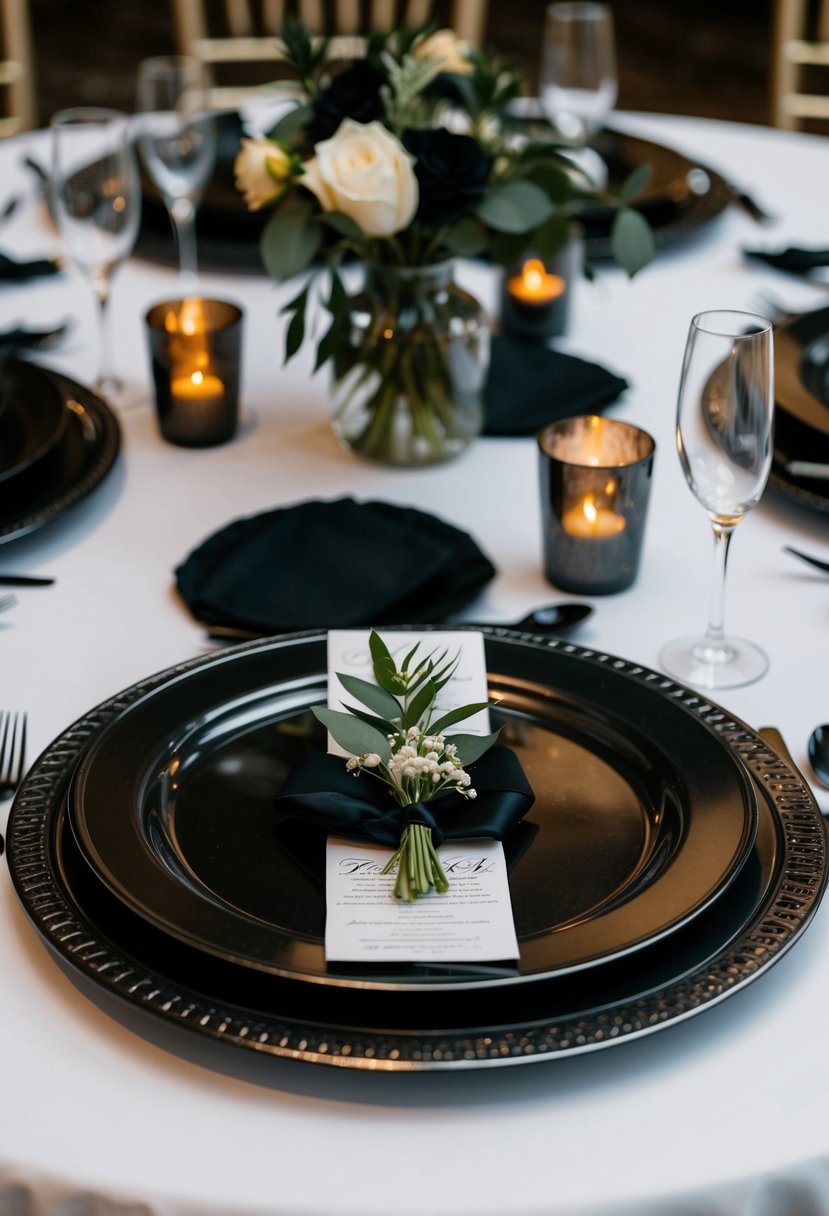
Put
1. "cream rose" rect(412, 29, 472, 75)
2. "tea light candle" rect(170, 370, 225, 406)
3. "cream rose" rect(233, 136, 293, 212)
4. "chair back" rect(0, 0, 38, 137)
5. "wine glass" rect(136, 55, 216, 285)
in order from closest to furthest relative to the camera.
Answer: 1. "cream rose" rect(233, 136, 293, 212)
2. "tea light candle" rect(170, 370, 225, 406)
3. "cream rose" rect(412, 29, 472, 75)
4. "wine glass" rect(136, 55, 216, 285)
5. "chair back" rect(0, 0, 38, 137)

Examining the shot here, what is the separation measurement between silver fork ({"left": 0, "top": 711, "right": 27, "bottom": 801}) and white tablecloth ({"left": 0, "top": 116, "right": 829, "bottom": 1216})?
0.5 inches

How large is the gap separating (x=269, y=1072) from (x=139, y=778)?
22 cm

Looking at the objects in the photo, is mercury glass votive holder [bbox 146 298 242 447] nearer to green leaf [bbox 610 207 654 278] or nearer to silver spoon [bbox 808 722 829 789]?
green leaf [bbox 610 207 654 278]

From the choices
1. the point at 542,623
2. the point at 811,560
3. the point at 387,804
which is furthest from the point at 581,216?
the point at 387,804

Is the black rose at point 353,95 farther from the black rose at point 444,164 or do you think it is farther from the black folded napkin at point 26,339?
the black folded napkin at point 26,339

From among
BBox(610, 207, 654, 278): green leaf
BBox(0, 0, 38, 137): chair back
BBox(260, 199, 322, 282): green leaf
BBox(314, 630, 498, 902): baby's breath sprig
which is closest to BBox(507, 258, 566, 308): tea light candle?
BBox(610, 207, 654, 278): green leaf

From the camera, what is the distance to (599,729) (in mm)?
946

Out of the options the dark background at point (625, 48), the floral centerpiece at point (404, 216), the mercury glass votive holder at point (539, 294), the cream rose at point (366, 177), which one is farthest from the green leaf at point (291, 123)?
the dark background at point (625, 48)

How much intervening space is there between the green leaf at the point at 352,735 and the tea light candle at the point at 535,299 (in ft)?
2.79

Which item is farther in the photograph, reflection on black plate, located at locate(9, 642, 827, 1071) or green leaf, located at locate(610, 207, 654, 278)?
green leaf, located at locate(610, 207, 654, 278)

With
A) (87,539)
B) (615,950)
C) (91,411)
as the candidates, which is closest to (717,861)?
(615,950)

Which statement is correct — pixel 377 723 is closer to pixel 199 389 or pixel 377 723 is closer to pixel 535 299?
pixel 199 389

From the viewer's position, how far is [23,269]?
5.65 feet

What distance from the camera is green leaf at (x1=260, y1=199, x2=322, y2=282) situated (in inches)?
49.6
